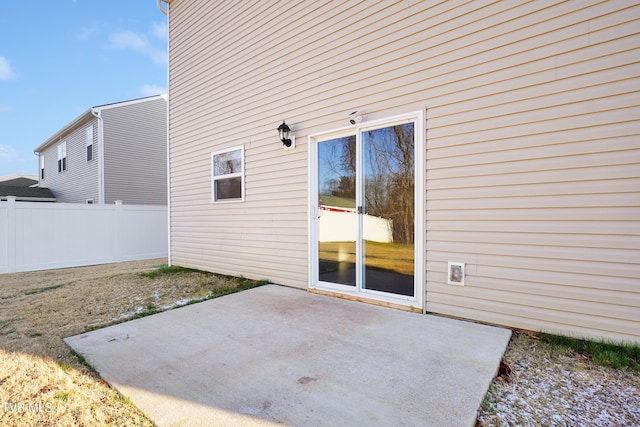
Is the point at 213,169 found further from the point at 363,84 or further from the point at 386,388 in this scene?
the point at 386,388

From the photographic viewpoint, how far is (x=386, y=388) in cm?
189

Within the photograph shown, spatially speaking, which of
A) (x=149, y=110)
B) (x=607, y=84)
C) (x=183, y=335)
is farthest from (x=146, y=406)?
(x=149, y=110)

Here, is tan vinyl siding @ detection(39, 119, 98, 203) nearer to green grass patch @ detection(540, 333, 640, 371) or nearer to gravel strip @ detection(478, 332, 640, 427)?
gravel strip @ detection(478, 332, 640, 427)

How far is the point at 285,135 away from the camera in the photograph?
4.39m

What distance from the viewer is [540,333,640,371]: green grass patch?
2.16 metres

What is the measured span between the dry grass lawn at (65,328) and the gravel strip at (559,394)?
6.35ft

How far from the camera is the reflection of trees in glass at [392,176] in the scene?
11.2 ft

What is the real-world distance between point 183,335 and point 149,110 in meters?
12.9

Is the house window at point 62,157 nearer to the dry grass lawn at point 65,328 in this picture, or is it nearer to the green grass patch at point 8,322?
the dry grass lawn at point 65,328

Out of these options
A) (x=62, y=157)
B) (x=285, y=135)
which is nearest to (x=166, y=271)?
(x=285, y=135)

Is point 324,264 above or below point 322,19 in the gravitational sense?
below

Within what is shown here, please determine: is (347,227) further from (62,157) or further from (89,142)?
(62,157)

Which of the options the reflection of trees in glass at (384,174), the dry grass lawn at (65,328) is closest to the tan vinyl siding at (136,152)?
the dry grass lawn at (65,328)

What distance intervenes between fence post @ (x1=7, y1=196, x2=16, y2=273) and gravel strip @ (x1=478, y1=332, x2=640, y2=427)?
9315 millimetres
